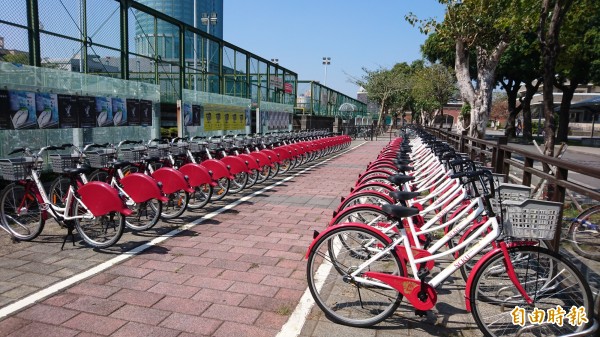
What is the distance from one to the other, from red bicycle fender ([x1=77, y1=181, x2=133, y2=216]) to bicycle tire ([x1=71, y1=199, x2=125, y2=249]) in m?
0.11

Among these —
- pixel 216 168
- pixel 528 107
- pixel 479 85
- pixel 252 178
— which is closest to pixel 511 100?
pixel 528 107

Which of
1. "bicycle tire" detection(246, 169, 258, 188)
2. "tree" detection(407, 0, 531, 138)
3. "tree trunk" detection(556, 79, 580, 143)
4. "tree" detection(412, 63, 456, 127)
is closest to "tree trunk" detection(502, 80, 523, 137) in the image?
"tree trunk" detection(556, 79, 580, 143)

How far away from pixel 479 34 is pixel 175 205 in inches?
304

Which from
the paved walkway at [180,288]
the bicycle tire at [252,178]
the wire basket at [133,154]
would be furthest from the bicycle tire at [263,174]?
the paved walkway at [180,288]

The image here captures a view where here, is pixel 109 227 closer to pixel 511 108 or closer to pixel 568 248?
pixel 568 248

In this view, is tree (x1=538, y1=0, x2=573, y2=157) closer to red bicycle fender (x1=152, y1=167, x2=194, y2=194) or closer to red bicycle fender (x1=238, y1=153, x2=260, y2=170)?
red bicycle fender (x1=238, y1=153, x2=260, y2=170)

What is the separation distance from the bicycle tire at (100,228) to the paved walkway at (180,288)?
0.40 ft

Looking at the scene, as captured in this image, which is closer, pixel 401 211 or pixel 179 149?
pixel 401 211

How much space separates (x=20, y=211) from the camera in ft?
15.5

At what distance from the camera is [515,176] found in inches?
227

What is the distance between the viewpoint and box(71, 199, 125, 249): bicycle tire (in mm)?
4418

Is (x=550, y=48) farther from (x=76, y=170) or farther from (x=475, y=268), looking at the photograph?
(x=76, y=170)

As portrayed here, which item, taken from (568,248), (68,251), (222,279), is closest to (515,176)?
(568,248)

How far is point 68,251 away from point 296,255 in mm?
2350
